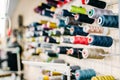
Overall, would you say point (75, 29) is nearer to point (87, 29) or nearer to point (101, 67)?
point (87, 29)

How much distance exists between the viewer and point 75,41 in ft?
5.40

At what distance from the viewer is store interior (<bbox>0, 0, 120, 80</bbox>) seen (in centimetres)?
144

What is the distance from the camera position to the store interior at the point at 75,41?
144 centimetres

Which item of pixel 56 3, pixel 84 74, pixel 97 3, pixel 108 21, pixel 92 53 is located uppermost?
pixel 56 3

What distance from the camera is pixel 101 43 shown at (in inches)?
55.0

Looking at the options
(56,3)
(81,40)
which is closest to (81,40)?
(81,40)

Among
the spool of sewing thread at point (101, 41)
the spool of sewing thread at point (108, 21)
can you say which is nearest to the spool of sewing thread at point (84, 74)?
the spool of sewing thread at point (101, 41)

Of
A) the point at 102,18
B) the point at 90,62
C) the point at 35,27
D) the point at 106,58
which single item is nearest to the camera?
the point at 102,18

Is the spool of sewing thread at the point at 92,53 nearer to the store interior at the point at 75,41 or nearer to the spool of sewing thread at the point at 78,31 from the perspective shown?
the store interior at the point at 75,41

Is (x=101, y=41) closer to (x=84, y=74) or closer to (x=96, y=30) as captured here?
(x=96, y=30)

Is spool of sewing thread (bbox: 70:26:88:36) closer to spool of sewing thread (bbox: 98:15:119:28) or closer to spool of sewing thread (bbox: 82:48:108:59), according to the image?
spool of sewing thread (bbox: 82:48:108:59)

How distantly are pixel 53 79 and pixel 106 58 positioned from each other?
25.6 inches

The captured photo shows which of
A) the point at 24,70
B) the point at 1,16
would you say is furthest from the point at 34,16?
the point at 24,70

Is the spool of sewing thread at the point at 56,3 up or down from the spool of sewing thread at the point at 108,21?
up
